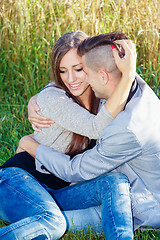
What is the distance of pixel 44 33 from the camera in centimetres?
441

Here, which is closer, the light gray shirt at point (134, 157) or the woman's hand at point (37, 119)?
the light gray shirt at point (134, 157)

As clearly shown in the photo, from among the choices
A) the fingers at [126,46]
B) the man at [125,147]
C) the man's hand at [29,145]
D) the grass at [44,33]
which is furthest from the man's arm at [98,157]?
the grass at [44,33]

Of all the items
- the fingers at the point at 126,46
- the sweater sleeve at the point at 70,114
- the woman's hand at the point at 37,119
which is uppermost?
the fingers at the point at 126,46

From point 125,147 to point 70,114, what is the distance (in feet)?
1.50

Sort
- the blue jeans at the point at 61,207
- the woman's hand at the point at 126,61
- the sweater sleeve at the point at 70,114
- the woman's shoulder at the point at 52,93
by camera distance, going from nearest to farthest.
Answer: the blue jeans at the point at 61,207 < the woman's hand at the point at 126,61 < the sweater sleeve at the point at 70,114 < the woman's shoulder at the point at 52,93

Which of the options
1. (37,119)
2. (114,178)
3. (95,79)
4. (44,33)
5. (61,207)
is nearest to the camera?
(114,178)

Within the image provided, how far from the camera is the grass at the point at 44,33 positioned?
13.7 ft

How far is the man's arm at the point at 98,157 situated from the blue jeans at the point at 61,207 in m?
0.10

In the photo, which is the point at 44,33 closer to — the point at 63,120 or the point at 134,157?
the point at 63,120

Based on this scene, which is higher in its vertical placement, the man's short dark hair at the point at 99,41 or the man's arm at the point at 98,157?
the man's short dark hair at the point at 99,41

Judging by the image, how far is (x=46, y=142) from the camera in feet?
9.10

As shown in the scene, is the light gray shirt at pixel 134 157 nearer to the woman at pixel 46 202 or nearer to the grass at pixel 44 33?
the woman at pixel 46 202

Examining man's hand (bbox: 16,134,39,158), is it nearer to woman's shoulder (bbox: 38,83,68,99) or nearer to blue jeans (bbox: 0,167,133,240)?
blue jeans (bbox: 0,167,133,240)

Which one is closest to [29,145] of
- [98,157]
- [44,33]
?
[98,157]
